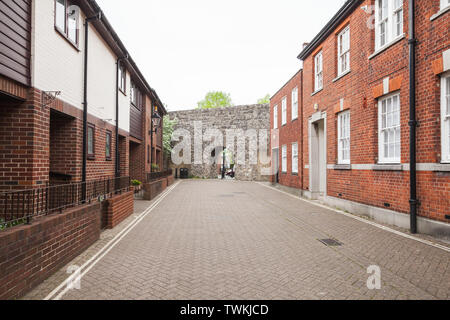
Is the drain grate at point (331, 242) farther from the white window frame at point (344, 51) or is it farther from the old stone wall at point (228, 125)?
the old stone wall at point (228, 125)

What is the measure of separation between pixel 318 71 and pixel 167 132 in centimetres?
1946

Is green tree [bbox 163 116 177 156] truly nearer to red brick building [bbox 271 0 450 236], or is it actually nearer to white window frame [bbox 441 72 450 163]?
red brick building [bbox 271 0 450 236]

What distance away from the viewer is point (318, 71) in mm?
14633

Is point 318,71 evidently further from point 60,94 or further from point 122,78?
point 60,94

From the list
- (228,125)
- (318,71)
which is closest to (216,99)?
(228,125)

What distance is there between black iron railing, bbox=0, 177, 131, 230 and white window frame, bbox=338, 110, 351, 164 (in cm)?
817

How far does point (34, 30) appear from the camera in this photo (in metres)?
5.84

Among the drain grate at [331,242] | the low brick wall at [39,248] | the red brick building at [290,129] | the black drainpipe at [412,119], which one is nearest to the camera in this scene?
the low brick wall at [39,248]

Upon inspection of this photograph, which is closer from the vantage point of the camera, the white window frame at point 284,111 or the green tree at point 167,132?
the white window frame at point 284,111

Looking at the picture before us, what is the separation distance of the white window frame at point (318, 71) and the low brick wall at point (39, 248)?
38.2 feet

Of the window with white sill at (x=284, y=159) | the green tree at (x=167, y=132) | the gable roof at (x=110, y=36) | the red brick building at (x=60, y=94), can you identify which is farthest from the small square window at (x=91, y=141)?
the green tree at (x=167, y=132)

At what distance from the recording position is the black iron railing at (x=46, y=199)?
14.3ft
